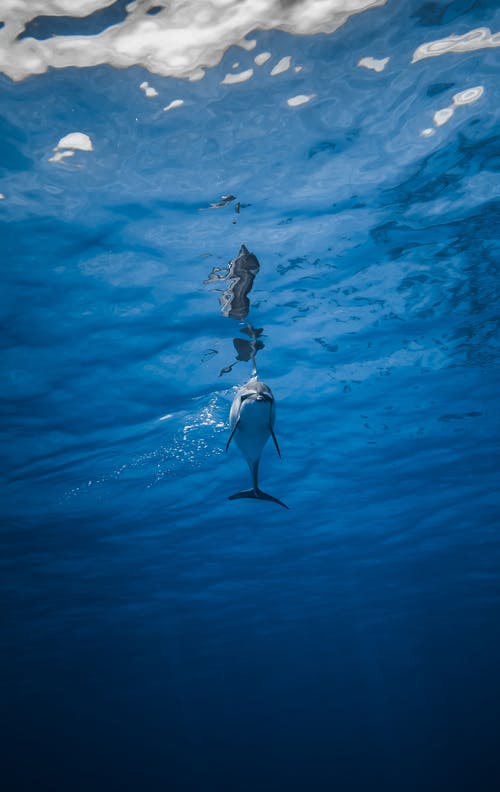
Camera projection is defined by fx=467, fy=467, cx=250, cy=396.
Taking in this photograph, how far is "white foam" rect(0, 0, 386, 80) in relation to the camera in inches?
232

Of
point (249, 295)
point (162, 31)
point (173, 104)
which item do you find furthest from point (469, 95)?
point (249, 295)

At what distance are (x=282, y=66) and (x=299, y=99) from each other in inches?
23.3

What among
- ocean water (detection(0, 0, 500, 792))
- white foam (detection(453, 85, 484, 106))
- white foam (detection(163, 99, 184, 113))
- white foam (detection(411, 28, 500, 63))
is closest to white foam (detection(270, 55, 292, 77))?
ocean water (detection(0, 0, 500, 792))

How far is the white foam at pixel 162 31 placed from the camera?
5895 mm

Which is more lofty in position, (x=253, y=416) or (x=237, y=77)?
(x=237, y=77)

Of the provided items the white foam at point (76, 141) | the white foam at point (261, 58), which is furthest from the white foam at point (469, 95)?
the white foam at point (76, 141)

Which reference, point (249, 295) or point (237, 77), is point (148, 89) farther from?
point (249, 295)

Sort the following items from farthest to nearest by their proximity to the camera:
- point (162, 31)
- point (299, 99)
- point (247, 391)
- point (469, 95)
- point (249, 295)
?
point (249, 295) < point (469, 95) < point (299, 99) < point (247, 391) < point (162, 31)

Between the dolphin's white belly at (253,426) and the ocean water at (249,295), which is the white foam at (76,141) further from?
the dolphin's white belly at (253,426)

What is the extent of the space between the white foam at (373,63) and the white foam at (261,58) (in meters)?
1.36

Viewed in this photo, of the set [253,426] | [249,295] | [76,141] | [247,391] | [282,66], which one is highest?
[76,141]

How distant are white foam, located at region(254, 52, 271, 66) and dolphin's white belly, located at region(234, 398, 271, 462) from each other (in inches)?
190

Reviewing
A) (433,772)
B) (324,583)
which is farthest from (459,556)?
(433,772)

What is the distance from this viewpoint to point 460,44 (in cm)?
673
